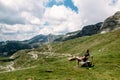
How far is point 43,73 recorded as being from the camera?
167 ft

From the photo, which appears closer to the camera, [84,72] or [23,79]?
[23,79]

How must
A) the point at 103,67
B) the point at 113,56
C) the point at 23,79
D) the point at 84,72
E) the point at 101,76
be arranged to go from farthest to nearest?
1. the point at 113,56
2. the point at 103,67
3. the point at 84,72
4. the point at 101,76
5. the point at 23,79

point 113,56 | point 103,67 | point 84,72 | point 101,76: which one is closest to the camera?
point 101,76

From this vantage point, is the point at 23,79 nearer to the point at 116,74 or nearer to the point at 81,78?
the point at 81,78

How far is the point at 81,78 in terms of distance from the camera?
46.2 meters

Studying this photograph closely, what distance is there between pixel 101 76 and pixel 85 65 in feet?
34.8

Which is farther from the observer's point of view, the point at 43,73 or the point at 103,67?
the point at 103,67

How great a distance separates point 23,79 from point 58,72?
906 centimetres

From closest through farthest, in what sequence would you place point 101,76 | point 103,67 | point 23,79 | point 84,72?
point 23,79
point 101,76
point 84,72
point 103,67

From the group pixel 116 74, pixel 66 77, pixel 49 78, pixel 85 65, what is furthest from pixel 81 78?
pixel 85 65

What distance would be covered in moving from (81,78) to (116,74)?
9106 mm

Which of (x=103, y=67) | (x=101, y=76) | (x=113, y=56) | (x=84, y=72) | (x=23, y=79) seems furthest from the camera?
(x=113, y=56)

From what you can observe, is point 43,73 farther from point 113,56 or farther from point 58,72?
point 113,56

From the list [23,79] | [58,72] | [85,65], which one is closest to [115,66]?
[85,65]
